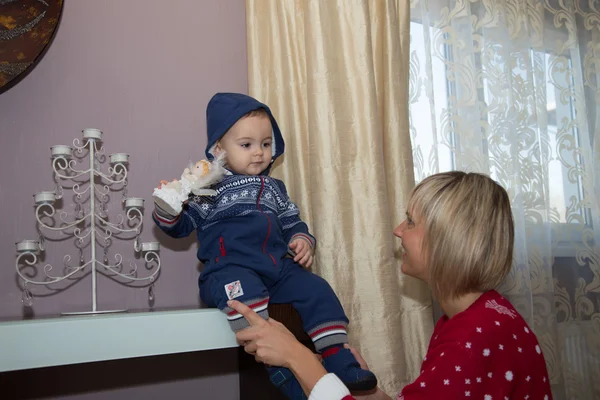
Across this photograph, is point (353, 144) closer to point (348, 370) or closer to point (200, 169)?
point (200, 169)

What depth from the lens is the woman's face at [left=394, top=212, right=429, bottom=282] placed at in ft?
3.88

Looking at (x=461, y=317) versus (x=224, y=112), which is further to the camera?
(x=224, y=112)

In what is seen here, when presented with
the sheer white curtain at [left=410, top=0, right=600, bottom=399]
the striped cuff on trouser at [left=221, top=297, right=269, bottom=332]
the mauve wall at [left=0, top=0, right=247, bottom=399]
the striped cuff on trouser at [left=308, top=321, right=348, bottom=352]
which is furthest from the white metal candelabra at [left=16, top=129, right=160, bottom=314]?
the sheer white curtain at [left=410, top=0, right=600, bottom=399]

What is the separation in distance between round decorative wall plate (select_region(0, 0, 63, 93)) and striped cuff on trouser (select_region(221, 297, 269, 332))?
3.03 feet

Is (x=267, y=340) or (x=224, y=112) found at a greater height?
(x=224, y=112)

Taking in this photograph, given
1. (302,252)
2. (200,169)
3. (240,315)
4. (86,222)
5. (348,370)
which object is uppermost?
(200,169)

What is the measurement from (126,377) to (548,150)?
5.85 ft

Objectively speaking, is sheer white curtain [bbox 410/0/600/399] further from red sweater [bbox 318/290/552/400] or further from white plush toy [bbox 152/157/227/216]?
red sweater [bbox 318/290/552/400]

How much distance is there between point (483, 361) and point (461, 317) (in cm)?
10

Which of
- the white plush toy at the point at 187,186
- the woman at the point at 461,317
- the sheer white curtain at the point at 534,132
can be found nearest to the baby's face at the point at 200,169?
the white plush toy at the point at 187,186

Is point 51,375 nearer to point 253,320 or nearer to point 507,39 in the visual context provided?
point 253,320

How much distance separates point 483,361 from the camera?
0.97 m

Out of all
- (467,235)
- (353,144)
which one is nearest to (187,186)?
(353,144)

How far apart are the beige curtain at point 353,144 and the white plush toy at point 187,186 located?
372 mm
